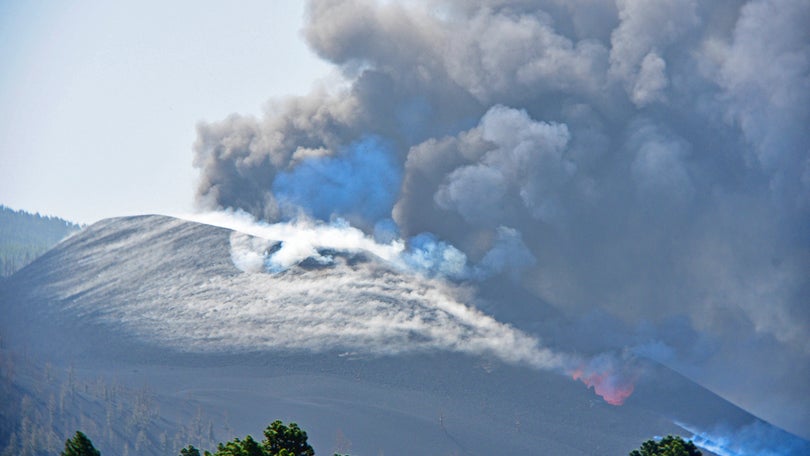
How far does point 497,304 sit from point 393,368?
19935mm

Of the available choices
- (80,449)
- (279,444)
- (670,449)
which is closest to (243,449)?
(279,444)

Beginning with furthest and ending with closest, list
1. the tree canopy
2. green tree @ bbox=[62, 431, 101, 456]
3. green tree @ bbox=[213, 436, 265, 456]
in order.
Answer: green tree @ bbox=[62, 431, 101, 456] → the tree canopy → green tree @ bbox=[213, 436, 265, 456]

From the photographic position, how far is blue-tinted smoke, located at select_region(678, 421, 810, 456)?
15375 centimetres

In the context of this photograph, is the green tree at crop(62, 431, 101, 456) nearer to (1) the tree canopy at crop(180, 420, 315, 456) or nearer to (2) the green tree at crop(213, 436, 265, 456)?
(1) the tree canopy at crop(180, 420, 315, 456)

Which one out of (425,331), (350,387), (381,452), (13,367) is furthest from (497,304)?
(13,367)

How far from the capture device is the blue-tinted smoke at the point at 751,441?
154m

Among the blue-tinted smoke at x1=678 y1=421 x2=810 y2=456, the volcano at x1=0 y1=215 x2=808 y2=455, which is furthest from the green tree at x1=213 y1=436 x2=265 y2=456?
the blue-tinted smoke at x1=678 y1=421 x2=810 y2=456

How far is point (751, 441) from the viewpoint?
157m

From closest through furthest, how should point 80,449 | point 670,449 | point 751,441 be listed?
1. point 80,449
2. point 670,449
3. point 751,441

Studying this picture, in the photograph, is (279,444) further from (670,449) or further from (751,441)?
(751,441)

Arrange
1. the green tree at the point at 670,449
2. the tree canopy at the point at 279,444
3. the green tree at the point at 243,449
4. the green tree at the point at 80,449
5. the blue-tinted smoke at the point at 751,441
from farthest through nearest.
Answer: the blue-tinted smoke at the point at 751,441, the green tree at the point at 670,449, the green tree at the point at 80,449, the tree canopy at the point at 279,444, the green tree at the point at 243,449

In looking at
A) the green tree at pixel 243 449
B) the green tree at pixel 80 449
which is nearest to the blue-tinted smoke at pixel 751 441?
the green tree at pixel 243 449

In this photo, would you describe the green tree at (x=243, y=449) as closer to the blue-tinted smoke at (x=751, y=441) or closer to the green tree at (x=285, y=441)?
the green tree at (x=285, y=441)

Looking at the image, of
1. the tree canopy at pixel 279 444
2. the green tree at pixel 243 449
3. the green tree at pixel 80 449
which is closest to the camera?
the green tree at pixel 243 449
